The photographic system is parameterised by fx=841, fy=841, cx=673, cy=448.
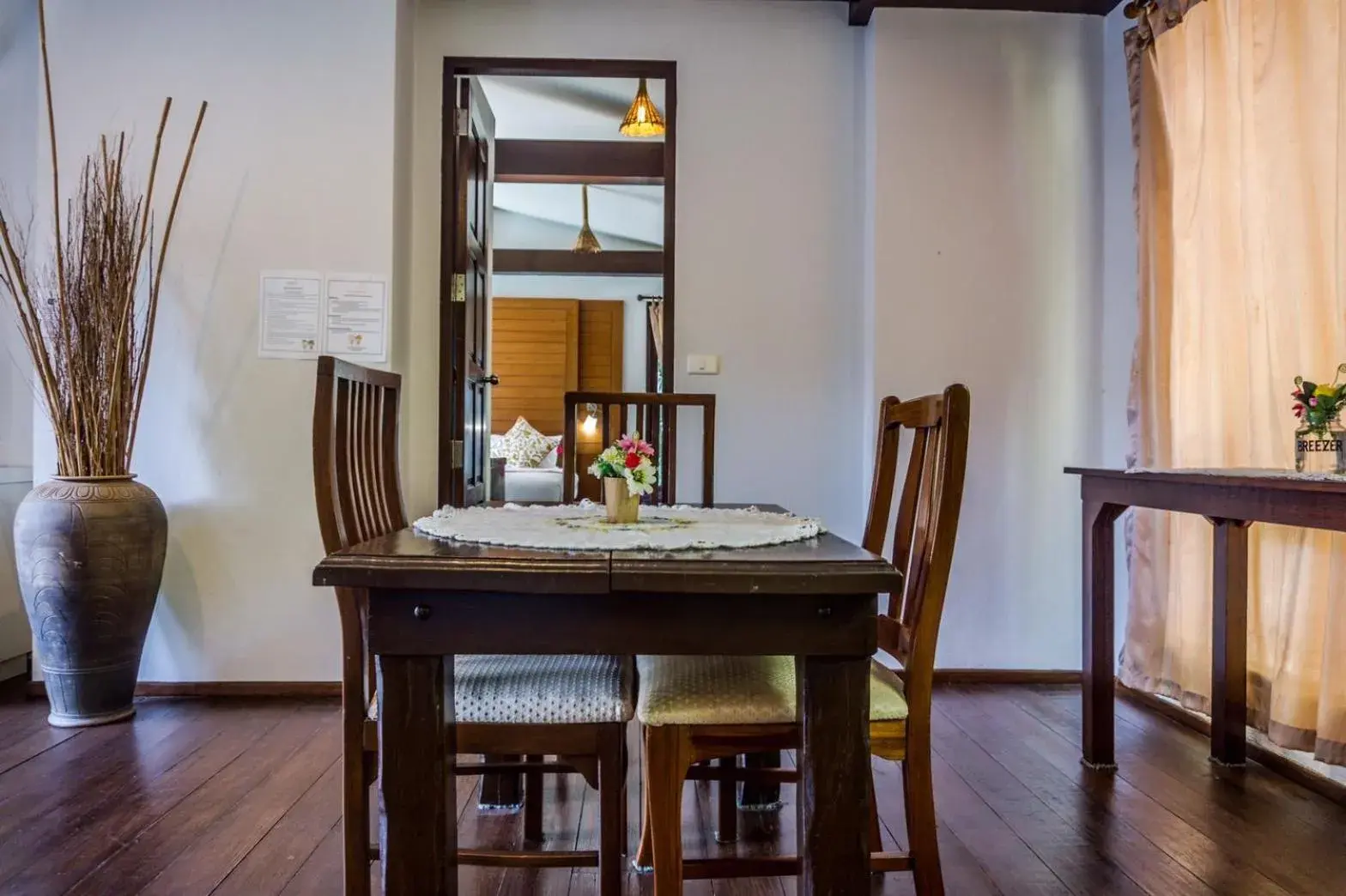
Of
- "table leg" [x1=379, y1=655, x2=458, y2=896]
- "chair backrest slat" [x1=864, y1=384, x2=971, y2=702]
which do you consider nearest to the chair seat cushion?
"table leg" [x1=379, y1=655, x2=458, y2=896]

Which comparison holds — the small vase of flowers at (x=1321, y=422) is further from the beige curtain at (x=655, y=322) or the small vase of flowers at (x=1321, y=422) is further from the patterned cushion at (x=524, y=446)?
the beige curtain at (x=655, y=322)

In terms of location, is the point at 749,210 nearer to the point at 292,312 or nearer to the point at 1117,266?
the point at 1117,266

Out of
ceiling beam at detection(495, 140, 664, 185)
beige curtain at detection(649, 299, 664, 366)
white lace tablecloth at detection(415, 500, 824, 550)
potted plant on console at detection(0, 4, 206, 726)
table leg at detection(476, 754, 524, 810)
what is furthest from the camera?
beige curtain at detection(649, 299, 664, 366)

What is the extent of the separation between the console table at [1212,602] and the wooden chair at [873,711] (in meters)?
0.99

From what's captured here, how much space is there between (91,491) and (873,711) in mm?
2416

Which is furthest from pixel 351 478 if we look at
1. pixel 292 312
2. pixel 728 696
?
pixel 292 312

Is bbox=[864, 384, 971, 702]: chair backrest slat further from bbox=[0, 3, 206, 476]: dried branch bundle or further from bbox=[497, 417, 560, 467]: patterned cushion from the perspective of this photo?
bbox=[497, 417, 560, 467]: patterned cushion

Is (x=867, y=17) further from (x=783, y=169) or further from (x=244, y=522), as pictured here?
(x=244, y=522)

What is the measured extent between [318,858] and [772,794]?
105cm

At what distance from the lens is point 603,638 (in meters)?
1.20

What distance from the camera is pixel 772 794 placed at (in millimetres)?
2102

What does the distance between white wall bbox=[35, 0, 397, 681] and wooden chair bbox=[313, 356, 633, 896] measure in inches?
62.4

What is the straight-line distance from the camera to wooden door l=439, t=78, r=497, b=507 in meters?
3.23

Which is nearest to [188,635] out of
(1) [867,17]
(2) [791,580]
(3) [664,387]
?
(3) [664,387]
